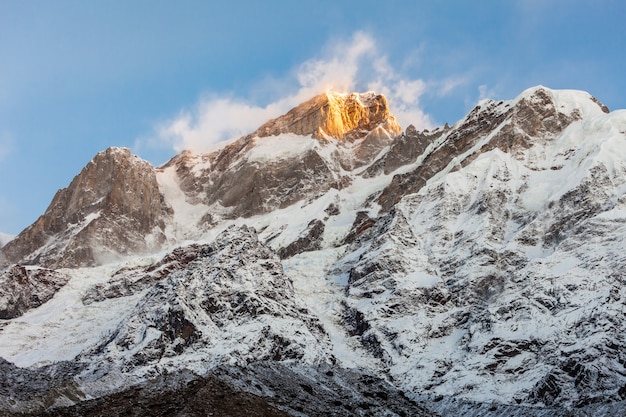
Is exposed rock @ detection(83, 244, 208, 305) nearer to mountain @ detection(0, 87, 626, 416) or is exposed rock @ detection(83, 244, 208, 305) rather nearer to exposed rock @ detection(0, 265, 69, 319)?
mountain @ detection(0, 87, 626, 416)

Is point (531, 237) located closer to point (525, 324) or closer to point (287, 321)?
point (525, 324)

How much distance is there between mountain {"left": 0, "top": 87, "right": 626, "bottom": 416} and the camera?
96688mm

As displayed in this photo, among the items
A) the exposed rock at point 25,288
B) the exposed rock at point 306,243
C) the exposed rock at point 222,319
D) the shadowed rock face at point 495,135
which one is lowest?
the exposed rock at point 222,319

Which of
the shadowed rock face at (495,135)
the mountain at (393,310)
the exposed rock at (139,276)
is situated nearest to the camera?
the mountain at (393,310)

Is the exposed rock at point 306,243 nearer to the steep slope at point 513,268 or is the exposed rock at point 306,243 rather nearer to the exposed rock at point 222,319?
the steep slope at point 513,268

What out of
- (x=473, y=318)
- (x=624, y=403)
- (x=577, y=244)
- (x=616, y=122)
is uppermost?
(x=616, y=122)

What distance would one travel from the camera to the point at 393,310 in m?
127

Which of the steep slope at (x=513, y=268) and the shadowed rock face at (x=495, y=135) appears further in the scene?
the shadowed rock face at (x=495, y=135)

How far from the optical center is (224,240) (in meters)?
144

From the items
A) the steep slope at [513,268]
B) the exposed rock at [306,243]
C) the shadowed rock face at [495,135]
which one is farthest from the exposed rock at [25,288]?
the shadowed rock face at [495,135]

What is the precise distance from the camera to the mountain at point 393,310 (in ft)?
317

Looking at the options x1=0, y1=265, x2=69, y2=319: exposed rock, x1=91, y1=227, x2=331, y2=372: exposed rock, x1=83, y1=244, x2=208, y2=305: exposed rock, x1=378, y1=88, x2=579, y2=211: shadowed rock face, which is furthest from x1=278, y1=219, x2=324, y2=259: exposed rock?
x1=0, y1=265, x2=69, y2=319: exposed rock

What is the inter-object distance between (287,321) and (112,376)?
2769 cm

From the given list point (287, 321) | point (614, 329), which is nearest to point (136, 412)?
point (287, 321)
